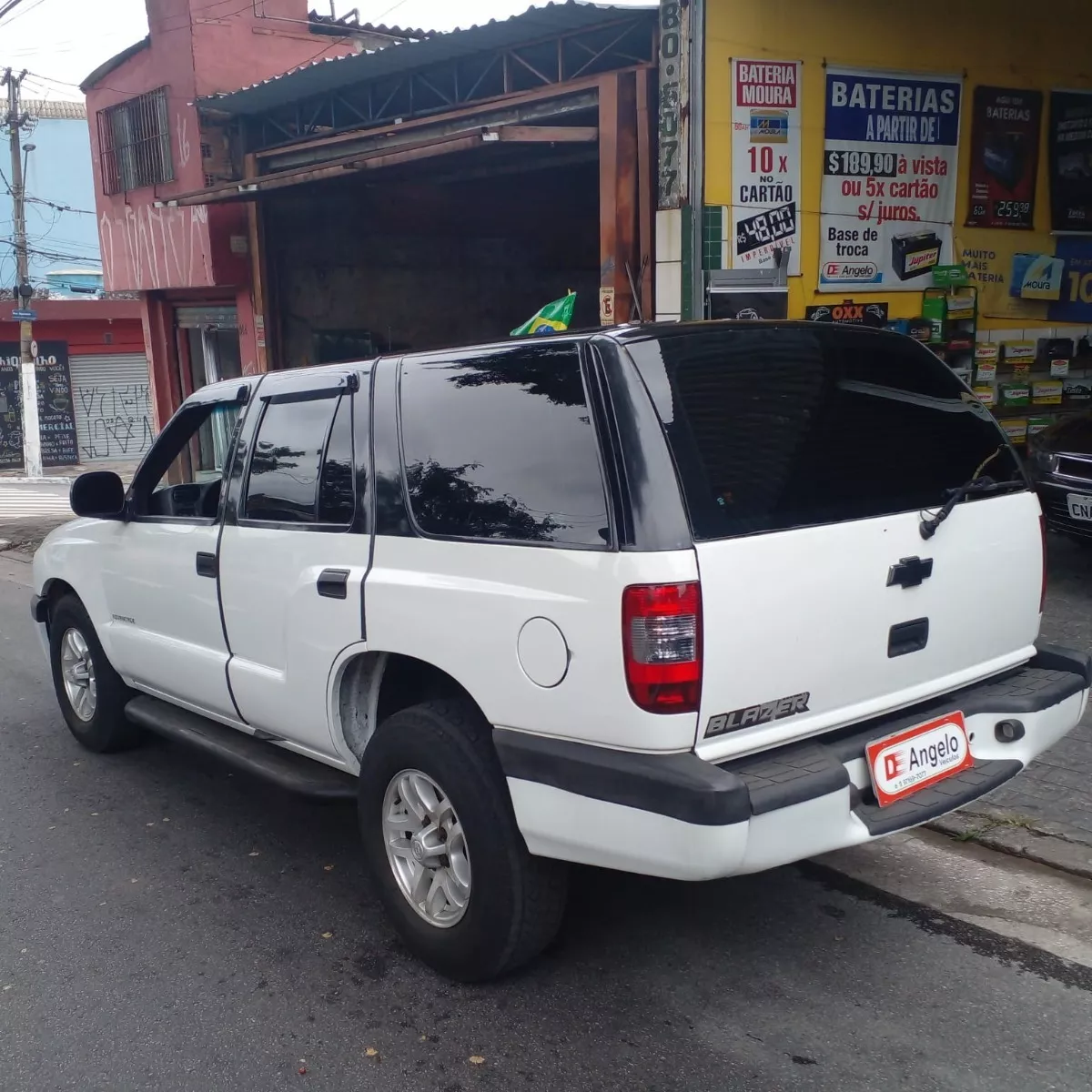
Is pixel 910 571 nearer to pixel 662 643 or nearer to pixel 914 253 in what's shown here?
pixel 662 643

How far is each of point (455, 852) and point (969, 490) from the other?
6.27ft

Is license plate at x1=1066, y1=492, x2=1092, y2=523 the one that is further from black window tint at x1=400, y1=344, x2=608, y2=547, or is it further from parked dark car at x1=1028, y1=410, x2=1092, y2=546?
black window tint at x1=400, y1=344, x2=608, y2=547

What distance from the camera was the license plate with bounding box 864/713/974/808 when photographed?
294 cm

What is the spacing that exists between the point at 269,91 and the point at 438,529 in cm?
994

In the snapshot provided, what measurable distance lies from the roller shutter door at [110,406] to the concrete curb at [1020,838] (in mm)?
25158

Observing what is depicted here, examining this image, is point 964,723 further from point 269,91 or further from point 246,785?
point 269,91

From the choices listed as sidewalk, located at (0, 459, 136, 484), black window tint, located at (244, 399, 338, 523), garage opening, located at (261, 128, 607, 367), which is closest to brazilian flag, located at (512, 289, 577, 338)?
black window tint, located at (244, 399, 338, 523)

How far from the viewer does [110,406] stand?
2656 centimetres

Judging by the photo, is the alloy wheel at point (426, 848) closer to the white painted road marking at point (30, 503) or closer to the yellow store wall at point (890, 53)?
the yellow store wall at point (890, 53)

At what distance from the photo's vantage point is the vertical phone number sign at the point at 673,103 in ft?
25.4

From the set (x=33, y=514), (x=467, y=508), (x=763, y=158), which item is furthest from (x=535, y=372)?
(x=33, y=514)

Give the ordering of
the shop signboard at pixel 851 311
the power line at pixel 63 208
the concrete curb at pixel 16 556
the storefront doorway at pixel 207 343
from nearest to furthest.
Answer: the shop signboard at pixel 851 311 < the concrete curb at pixel 16 556 < the storefront doorway at pixel 207 343 < the power line at pixel 63 208

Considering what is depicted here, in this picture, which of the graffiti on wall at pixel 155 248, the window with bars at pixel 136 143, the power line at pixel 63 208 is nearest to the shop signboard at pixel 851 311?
the graffiti on wall at pixel 155 248

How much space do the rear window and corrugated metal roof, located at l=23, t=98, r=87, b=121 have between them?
37703 mm
